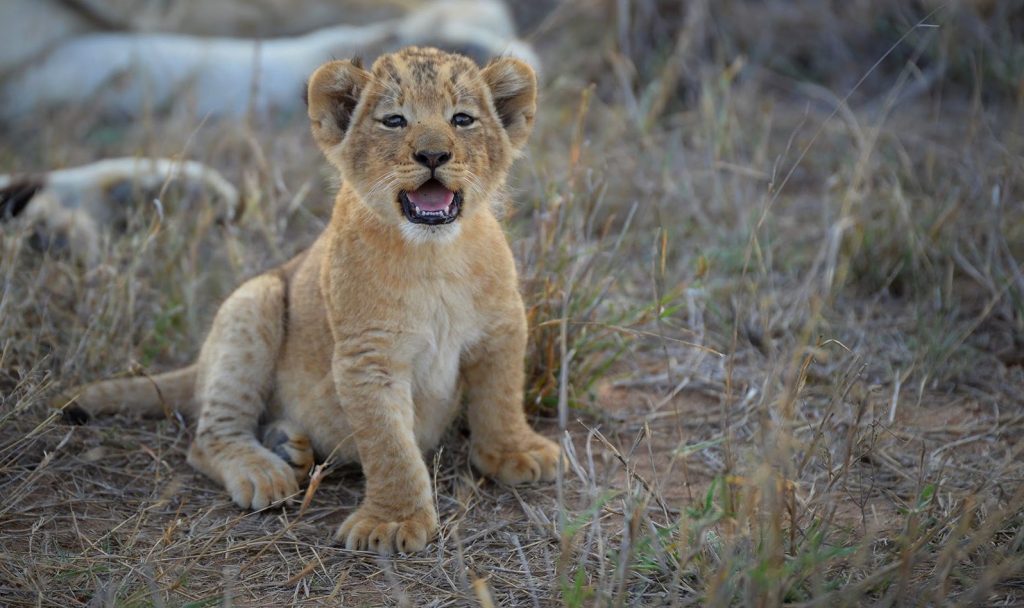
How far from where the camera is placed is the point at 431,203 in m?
3.27

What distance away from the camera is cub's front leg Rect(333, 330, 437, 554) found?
3.26 meters

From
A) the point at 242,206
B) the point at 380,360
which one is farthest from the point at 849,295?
the point at 242,206

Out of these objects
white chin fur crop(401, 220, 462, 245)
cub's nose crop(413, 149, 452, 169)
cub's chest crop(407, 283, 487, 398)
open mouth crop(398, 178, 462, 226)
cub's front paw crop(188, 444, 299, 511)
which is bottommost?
cub's front paw crop(188, 444, 299, 511)

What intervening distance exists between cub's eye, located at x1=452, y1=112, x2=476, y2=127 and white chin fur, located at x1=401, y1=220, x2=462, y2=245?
314 mm

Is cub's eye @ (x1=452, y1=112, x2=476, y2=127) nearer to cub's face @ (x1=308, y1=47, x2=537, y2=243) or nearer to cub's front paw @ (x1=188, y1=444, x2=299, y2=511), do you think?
cub's face @ (x1=308, y1=47, x2=537, y2=243)

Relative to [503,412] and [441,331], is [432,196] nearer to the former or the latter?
[441,331]

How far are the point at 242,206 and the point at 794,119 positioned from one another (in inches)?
149

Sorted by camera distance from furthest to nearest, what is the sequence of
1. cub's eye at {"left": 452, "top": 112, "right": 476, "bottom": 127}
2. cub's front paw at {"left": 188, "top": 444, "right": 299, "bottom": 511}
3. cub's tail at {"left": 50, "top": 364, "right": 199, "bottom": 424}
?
cub's tail at {"left": 50, "top": 364, "right": 199, "bottom": 424}, cub's front paw at {"left": 188, "top": 444, "right": 299, "bottom": 511}, cub's eye at {"left": 452, "top": 112, "right": 476, "bottom": 127}

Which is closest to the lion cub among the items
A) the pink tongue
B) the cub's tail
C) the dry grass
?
the pink tongue

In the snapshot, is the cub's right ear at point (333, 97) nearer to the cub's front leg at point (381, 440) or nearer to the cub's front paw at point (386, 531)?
the cub's front leg at point (381, 440)

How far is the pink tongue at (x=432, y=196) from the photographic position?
10.7ft

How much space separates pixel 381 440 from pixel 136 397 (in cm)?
128

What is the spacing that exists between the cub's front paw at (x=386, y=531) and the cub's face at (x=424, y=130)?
0.85m

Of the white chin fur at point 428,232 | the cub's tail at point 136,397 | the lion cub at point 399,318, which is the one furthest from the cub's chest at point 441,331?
the cub's tail at point 136,397
